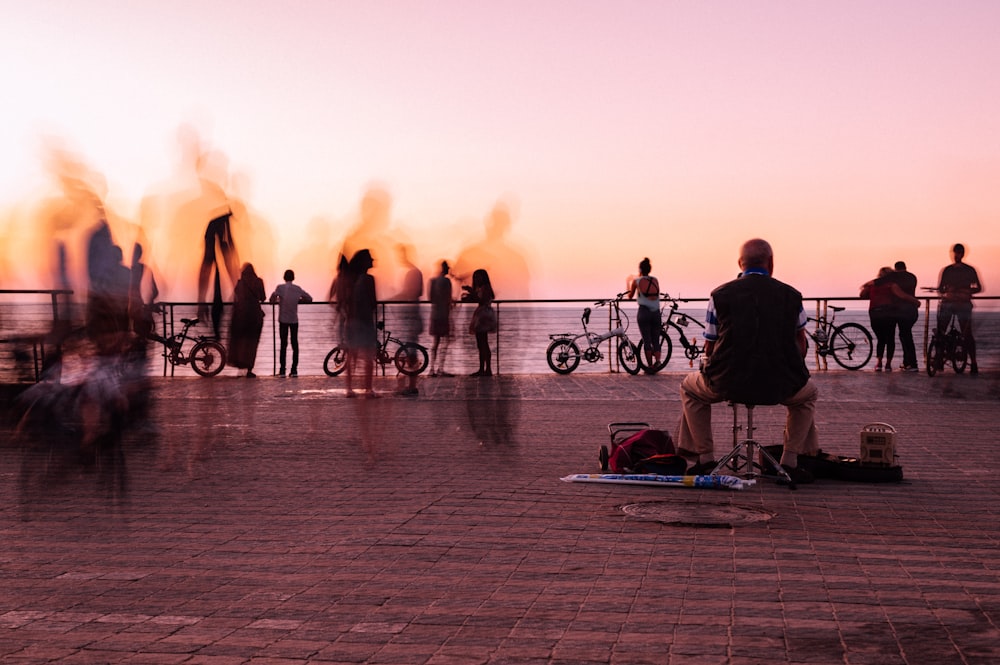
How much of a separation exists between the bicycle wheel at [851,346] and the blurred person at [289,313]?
8820 mm

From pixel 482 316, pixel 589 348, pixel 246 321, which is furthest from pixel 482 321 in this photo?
pixel 246 321

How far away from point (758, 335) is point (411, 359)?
11898 mm

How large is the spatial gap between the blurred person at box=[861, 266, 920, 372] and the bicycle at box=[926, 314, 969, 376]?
0.79m

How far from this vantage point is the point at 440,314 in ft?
61.5

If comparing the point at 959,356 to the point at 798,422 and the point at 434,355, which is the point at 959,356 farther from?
the point at 798,422

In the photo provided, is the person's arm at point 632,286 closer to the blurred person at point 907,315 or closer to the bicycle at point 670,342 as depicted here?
the bicycle at point 670,342

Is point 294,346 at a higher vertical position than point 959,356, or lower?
higher

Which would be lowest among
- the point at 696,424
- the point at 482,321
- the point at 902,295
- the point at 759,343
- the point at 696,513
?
the point at 696,513

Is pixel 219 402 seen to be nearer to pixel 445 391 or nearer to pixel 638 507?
pixel 445 391

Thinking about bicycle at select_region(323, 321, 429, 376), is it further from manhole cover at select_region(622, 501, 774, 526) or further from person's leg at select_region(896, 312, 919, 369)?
manhole cover at select_region(622, 501, 774, 526)

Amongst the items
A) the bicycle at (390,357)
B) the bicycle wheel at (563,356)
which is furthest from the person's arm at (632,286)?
the bicycle at (390,357)

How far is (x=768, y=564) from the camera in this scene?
19.5ft

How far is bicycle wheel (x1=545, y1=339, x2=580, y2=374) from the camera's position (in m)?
21.7

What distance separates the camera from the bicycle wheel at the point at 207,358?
70.4 feet
